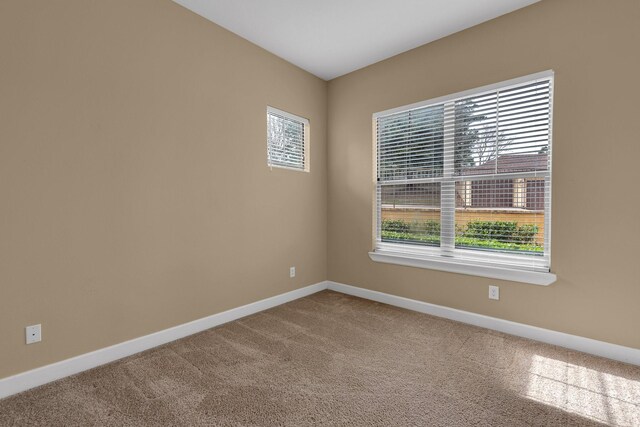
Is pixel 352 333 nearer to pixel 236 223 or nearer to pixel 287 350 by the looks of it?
pixel 287 350

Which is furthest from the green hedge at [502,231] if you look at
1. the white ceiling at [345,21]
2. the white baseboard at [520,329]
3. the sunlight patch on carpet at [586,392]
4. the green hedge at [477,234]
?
the white ceiling at [345,21]

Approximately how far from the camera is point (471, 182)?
9.48ft

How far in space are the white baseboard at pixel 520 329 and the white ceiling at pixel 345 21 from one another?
105 inches

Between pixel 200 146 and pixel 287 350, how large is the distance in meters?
1.88

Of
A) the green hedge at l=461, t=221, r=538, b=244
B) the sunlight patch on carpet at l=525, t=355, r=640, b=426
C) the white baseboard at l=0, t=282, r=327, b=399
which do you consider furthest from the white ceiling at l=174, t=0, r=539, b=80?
the sunlight patch on carpet at l=525, t=355, r=640, b=426

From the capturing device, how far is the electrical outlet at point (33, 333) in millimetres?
1860

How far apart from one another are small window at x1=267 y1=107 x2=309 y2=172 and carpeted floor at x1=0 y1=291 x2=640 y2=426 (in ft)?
6.13

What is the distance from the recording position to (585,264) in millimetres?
2312

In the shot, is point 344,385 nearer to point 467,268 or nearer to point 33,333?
point 467,268

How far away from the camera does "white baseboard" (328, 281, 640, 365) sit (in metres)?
2.19

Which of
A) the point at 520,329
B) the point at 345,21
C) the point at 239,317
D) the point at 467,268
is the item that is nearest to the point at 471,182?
the point at 467,268

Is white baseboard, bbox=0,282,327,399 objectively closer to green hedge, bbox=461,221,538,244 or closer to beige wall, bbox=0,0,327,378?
beige wall, bbox=0,0,327,378

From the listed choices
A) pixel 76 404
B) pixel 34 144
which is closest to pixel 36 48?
pixel 34 144

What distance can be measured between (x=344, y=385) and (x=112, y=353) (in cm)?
167
